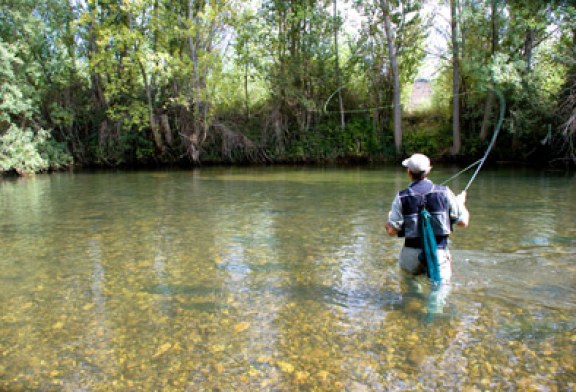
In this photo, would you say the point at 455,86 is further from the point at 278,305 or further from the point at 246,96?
the point at 278,305

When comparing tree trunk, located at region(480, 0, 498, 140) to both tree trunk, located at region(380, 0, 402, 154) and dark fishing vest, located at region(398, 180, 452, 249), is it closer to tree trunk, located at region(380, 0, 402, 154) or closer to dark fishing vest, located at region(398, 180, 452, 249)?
tree trunk, located at region(380, 0, 402, 154)

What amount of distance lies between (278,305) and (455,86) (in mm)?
22288

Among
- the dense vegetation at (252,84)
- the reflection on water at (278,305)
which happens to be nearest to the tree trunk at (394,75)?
the dense vegetation at (252,84)

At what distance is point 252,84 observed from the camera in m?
30.1

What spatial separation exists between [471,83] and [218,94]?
12702 millimetres

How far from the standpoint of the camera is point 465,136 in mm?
26594

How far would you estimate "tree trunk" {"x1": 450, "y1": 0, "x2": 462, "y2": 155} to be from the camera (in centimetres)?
2436

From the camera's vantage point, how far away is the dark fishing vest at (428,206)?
221 inches

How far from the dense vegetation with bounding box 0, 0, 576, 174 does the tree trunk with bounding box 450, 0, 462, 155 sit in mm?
54

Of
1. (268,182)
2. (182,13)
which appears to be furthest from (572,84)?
(182,13)

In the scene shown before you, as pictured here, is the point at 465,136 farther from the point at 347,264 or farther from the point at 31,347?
the point at 31,347

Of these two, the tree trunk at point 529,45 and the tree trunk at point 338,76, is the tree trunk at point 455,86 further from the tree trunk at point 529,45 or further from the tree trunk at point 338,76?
the tree trunk at point 338,76

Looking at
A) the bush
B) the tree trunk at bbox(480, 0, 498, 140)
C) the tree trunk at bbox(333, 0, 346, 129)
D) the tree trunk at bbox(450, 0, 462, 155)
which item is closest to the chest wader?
the tree trunk at bbox(480, 0, 498, 140)

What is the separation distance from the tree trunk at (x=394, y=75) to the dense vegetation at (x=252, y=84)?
0.08 meters
